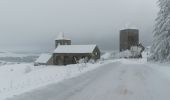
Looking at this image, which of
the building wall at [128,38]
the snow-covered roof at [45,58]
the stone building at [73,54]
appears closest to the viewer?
the stone building at [73,54]

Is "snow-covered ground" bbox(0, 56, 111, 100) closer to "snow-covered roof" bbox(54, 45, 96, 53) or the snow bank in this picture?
the snow bank

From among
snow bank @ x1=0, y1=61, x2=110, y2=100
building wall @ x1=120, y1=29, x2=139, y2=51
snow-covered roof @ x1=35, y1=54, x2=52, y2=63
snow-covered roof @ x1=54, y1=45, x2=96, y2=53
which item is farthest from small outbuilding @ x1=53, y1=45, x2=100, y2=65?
snow bank @ x1=0, y1=61, x2=110, y2=100

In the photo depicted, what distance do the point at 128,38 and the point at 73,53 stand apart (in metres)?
44.4

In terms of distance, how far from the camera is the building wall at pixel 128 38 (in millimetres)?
126438

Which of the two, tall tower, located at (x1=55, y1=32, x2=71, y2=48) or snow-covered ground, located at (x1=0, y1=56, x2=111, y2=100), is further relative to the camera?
tall tower, located at (x1=55, y1=32, x2=71, y2=48)

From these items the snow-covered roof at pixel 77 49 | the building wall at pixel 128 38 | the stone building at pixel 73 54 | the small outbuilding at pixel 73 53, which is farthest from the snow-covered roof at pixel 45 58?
the building wall at pixel 128 38

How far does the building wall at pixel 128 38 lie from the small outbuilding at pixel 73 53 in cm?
3286

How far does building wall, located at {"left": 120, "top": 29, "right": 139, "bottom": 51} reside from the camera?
4978 inches

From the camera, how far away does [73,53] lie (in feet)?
304

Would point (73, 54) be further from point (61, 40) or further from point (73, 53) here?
point (61, 40)

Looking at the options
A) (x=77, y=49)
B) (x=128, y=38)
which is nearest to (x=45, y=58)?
(x=77, y=49)

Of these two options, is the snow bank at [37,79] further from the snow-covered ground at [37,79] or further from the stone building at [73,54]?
the stone building at [73,54]

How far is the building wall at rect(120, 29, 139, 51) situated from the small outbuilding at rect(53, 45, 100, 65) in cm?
3286

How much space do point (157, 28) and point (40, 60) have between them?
75.5 metres
